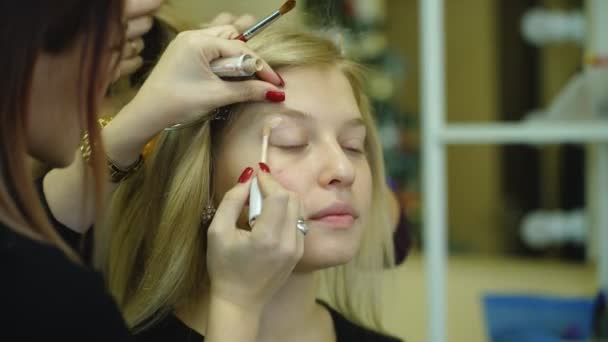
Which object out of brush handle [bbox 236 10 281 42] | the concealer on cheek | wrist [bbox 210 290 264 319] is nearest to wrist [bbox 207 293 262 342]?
wrist [bbox 210 290 264 319]

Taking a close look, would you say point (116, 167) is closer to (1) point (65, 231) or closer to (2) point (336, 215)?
(1) point (65, 231)

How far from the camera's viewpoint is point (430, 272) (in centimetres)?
174

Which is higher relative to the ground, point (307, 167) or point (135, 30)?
point (135, 30)

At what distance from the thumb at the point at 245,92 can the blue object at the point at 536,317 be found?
1.05 meters

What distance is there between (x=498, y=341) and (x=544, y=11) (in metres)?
0.90

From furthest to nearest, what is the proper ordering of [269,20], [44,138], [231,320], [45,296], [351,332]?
[351,332] → [269,20] → [231,320] → [44,138] → [45,296]

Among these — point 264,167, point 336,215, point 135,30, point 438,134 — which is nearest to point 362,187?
point 336,215

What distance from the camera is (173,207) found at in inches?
42.8

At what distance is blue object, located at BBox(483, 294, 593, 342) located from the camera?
1.77 meters

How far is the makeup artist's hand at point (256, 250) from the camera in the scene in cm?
87

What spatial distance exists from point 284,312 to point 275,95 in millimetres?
324

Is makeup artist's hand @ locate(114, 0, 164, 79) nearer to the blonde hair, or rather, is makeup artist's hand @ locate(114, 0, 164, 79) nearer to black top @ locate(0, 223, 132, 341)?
Answer: the blonde hair

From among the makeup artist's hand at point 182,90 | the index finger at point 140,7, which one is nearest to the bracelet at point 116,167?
the makeup artist's hand at point 182,90

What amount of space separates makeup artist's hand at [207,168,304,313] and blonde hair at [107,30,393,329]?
19 cm
